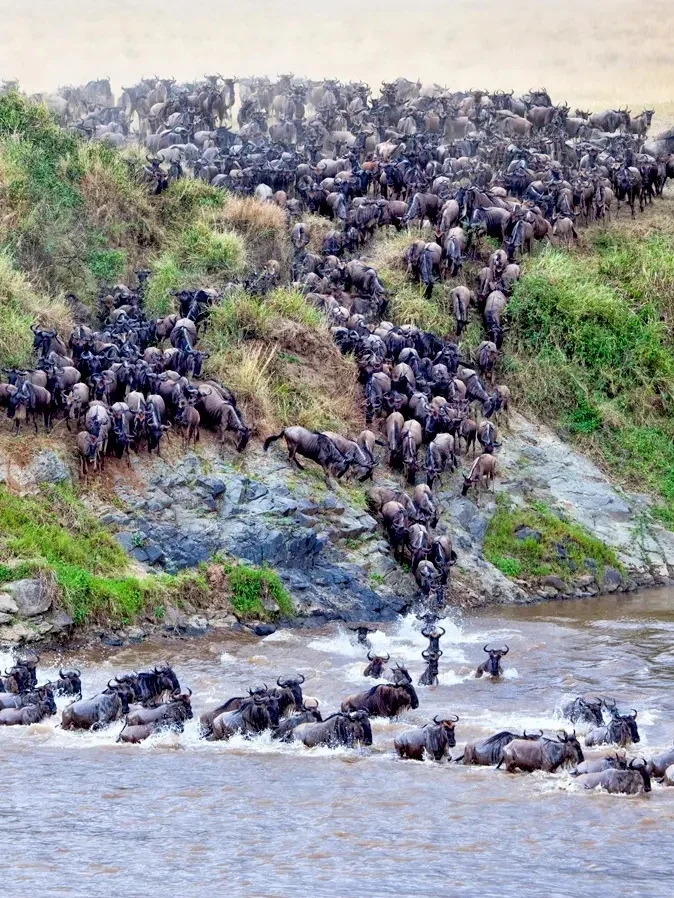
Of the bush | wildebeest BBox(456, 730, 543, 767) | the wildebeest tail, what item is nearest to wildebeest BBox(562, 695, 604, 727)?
wildebeest BBox(456, 730, 543, 767)

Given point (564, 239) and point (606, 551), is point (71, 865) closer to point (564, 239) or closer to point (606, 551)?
point (606, 551)

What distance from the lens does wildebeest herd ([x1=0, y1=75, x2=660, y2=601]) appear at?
19609 mm

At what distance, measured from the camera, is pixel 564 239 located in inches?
1061

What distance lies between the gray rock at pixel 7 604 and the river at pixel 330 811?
0.81m

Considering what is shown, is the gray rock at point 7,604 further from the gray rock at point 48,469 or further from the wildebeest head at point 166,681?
the wildebeest head at point 166,681

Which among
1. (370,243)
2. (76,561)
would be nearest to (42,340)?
(76,561)

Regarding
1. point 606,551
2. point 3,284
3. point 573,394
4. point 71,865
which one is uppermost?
point 3,284

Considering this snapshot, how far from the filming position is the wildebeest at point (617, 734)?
1274 centimetres

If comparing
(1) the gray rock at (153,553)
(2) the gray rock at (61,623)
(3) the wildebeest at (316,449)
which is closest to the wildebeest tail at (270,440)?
(3) the wildebeest at (316,449)

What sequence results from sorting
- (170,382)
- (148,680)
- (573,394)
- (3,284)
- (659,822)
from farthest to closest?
(573,394)
(3,284)
(170,382)
(148,680)
(659,822)

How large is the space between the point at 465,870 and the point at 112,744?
175 inches

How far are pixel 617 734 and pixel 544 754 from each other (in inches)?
41.5

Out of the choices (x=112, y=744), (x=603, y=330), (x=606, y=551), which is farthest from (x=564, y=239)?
(x=112, y=744)

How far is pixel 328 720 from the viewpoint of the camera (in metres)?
12.9
